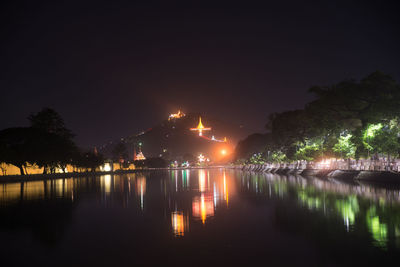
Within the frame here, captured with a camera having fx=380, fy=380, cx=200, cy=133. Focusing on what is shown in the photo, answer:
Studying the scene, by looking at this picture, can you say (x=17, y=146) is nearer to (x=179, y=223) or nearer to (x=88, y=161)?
(x=88, y=161)

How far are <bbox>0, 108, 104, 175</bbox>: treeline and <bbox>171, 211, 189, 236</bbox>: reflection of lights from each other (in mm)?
59648

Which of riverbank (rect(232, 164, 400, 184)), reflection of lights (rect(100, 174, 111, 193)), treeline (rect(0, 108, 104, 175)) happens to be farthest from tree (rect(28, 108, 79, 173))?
riverbank (rect(232, 164, 400, 184))

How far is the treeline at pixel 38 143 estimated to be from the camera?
67.7 meters

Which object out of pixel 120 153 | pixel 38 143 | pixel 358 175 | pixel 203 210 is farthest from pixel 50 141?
pixel 120 153

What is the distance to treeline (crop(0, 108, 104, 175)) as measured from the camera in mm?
67706

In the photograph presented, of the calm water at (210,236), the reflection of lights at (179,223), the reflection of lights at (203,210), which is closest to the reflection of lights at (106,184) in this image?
the reflection of lights at (203,210)

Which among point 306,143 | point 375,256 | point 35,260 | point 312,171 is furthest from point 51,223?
point 306,143

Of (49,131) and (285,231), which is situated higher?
(49,131)

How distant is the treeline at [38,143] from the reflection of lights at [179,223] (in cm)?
5965

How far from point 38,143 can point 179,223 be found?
65.0 metres

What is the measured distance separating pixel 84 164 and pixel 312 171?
71.4 m

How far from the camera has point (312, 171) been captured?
164 feet

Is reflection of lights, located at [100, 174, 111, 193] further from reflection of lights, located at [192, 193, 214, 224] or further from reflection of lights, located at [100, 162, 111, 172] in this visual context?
reflection of lights, located at [100, 162, 111, 172]

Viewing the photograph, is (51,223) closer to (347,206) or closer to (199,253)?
(199,253)
